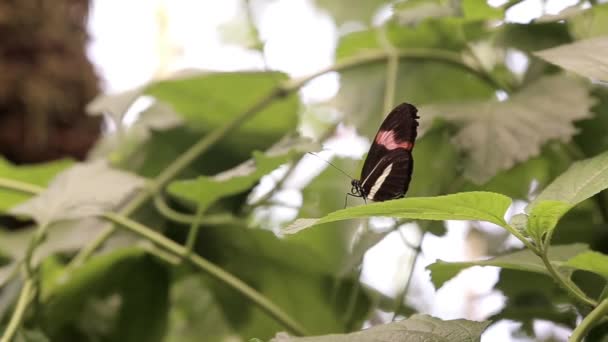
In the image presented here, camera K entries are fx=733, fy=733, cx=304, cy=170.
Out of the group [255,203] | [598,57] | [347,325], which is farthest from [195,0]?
[598,57]

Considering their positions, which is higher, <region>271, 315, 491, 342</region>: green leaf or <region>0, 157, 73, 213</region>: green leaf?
<region>271, 315, 491, 342</region>: green leaf

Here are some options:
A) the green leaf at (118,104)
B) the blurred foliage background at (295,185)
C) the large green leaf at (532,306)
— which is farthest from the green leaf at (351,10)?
the large green leaf at (532,306)

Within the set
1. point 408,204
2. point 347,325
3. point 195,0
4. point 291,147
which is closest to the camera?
point 408,204

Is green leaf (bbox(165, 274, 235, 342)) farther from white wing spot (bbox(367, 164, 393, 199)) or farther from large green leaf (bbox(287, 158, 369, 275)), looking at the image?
white wing spot (bbox(367, 164, 393, 199))

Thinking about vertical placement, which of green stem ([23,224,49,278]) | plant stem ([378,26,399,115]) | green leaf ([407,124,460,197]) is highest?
plant stem ([378,26,399,115])

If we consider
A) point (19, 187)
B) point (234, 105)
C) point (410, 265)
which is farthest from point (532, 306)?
point (19, 187)

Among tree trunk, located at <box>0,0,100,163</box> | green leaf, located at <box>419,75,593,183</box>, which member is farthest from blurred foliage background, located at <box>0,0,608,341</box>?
tree trunk, located at <box>0,0,100,163</box>

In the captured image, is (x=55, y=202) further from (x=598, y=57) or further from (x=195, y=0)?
(x=195, y=0)
